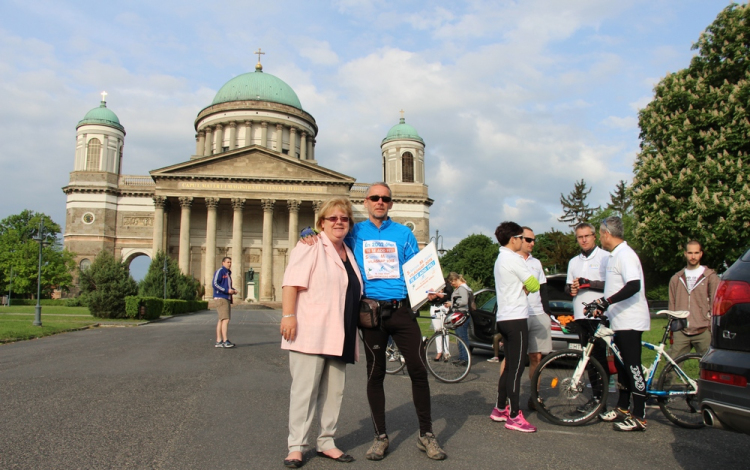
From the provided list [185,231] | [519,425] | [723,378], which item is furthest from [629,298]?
[185,231]

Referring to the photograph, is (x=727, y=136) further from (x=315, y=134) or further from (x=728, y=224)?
(x=315, y=134)

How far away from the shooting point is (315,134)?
75812 millimetres

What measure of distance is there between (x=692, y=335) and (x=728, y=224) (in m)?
19.6

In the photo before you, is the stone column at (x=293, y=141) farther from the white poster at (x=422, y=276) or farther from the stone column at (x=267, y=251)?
the white poster at (x=422, y=276)

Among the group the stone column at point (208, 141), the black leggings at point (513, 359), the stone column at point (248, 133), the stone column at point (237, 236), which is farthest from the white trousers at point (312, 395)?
the stone column at point (208, 141)

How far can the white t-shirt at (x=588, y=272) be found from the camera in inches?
251

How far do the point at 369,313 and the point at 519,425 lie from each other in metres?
2.00

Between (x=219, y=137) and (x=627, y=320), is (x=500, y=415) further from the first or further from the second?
(x=219, y=137)

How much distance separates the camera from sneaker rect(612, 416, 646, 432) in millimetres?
5469

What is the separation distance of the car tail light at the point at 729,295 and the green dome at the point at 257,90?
228 ft

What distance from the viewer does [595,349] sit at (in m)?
6.05

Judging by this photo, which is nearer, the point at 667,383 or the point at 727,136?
the point at 667,383

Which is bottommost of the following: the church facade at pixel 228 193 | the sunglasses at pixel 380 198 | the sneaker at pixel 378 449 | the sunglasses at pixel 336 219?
the sneaker at pixel 378 449

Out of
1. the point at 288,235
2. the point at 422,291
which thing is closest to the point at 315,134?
the point at 288,235
